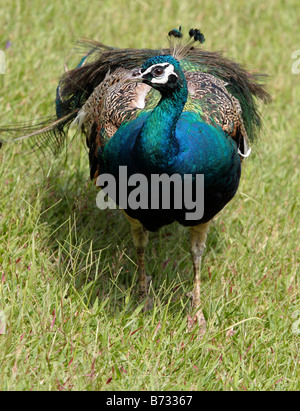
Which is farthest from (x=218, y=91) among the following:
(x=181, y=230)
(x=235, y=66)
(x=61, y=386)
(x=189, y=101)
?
(x=61, y=386)

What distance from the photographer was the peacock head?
3.68m

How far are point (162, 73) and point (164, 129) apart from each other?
309mm

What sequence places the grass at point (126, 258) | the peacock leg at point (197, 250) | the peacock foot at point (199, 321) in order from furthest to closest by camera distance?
the peacock leg at point (197, 250), the peacock foot at point (199, 321), the grass at point (126, 258)

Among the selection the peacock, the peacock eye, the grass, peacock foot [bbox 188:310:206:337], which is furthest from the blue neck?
peacock foot [bbox 188:310:206:337]

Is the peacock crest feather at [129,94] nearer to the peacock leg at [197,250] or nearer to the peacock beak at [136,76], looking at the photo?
the peacock beak at [136,76]

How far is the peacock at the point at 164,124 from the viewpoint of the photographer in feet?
12.4

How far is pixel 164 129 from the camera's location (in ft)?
12.3

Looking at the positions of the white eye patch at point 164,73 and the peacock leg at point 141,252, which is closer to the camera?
the white eye patch at point 164,73

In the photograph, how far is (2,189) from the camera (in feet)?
15.8

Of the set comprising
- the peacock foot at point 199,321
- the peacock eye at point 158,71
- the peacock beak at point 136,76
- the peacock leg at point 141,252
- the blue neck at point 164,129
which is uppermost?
the peacock eye at point 158,71

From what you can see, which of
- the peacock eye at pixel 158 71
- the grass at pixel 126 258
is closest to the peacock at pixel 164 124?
the peacock eye at pixel 158 71

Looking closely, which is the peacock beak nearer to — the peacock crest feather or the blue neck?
the blue neck

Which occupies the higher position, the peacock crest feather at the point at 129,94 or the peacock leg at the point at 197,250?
the peacock crest feather at the point at 129,94

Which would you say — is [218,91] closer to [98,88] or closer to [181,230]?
[98,88]
